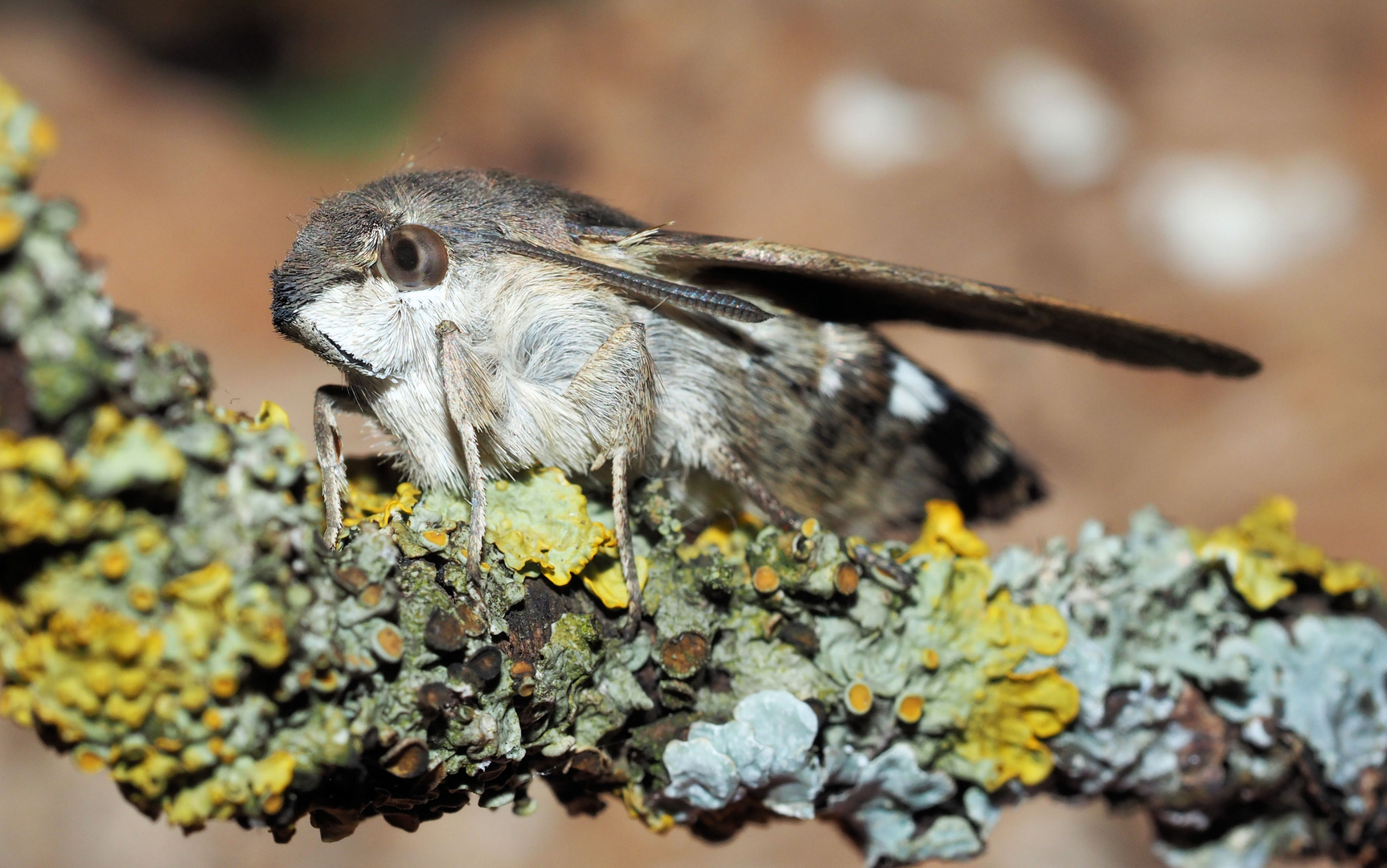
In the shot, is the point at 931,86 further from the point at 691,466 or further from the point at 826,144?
the point at 691,466

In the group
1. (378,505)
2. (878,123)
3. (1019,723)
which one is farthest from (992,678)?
(878,123)

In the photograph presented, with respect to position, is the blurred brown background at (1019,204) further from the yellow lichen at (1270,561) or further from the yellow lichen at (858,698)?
the yellow lichen at (858,698)

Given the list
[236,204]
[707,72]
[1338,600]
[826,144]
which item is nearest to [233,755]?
[1338,600]

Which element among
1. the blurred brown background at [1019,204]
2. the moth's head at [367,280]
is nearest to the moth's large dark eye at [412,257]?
the moth's head at [367,280]

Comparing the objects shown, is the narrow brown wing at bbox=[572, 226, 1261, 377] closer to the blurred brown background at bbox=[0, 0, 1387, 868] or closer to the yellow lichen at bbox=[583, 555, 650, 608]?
the yellow lichen at bbox=[583, 555, 650, 608]

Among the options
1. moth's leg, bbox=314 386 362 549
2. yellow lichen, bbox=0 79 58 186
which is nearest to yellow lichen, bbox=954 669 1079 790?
moth's leg, bbox=314 386 362 549
